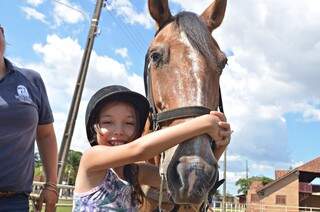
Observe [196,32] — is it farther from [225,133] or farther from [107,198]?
[107,198]

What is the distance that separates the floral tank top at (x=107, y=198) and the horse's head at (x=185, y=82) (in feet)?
0.89

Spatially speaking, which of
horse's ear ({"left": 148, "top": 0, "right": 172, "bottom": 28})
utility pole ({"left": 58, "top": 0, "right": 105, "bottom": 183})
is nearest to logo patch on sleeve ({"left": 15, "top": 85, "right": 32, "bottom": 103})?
horse's ear ({"left": 148, "top": 0, "right": 172, "bottom": 28})

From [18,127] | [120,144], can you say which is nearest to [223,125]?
[120,144]

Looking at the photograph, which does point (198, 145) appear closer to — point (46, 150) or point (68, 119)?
point (46, 150)

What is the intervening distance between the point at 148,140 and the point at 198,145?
313mm

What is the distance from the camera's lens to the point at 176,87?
3299 millimetres

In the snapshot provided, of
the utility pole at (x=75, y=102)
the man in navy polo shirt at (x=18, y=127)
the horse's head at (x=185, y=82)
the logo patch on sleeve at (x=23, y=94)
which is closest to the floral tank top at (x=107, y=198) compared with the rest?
the horse's head at (x=185, y=82)

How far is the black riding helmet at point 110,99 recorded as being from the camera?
2.84 metres

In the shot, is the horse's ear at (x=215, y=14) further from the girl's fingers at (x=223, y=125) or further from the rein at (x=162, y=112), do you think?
the girl's fingers at (x=223, y=125)

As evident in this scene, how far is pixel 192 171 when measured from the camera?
101 inches

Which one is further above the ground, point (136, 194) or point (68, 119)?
point (68, 119)

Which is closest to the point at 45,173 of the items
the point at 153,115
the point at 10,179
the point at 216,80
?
the point at 10,179

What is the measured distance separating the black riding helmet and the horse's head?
0.26 meters

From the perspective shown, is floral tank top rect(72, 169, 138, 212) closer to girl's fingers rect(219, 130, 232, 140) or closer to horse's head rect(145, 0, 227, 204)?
horse's head rect(145, 0, 227, 204)
